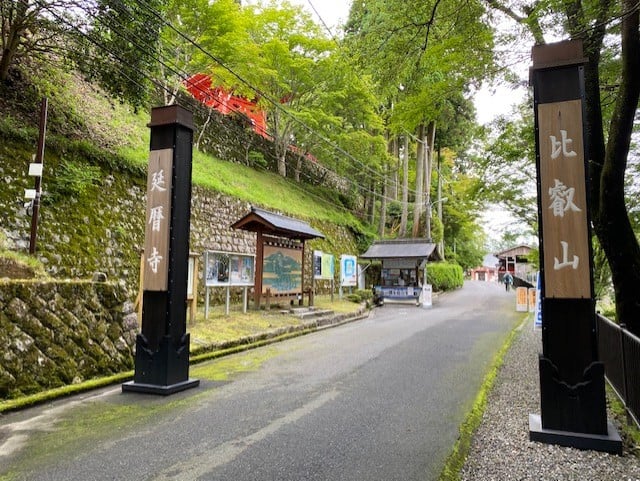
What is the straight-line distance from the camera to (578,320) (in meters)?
3.96

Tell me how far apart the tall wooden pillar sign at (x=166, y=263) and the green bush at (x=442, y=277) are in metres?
24.2

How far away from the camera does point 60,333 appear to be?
543 centimetres

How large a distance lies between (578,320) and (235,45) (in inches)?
612

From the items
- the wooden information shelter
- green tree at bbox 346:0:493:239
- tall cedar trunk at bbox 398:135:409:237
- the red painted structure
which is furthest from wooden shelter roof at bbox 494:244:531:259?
green tree at bbox 346:0:493:239

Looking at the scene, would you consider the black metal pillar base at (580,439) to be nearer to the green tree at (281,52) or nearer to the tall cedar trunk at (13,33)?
the tall cedar trunk at (13,33)

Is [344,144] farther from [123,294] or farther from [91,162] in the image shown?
[123,294]

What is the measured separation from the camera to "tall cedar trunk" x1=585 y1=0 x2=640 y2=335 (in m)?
5.43

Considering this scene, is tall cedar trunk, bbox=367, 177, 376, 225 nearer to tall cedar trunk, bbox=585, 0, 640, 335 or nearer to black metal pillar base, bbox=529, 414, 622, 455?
tall cedar trunk, bbox=585, 0, 640, 335

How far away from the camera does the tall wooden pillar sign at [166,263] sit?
5.51 m

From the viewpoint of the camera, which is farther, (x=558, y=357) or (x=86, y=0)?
(x=86, y=0)

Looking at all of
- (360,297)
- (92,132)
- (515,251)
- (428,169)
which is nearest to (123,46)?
(92,132)

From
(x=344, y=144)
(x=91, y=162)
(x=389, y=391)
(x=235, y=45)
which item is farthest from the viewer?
(x=344, y=144)

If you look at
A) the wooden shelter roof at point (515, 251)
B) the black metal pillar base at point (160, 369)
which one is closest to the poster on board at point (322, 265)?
the black metal pillar base at point (160, 369)

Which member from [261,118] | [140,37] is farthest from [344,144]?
[140,37]
